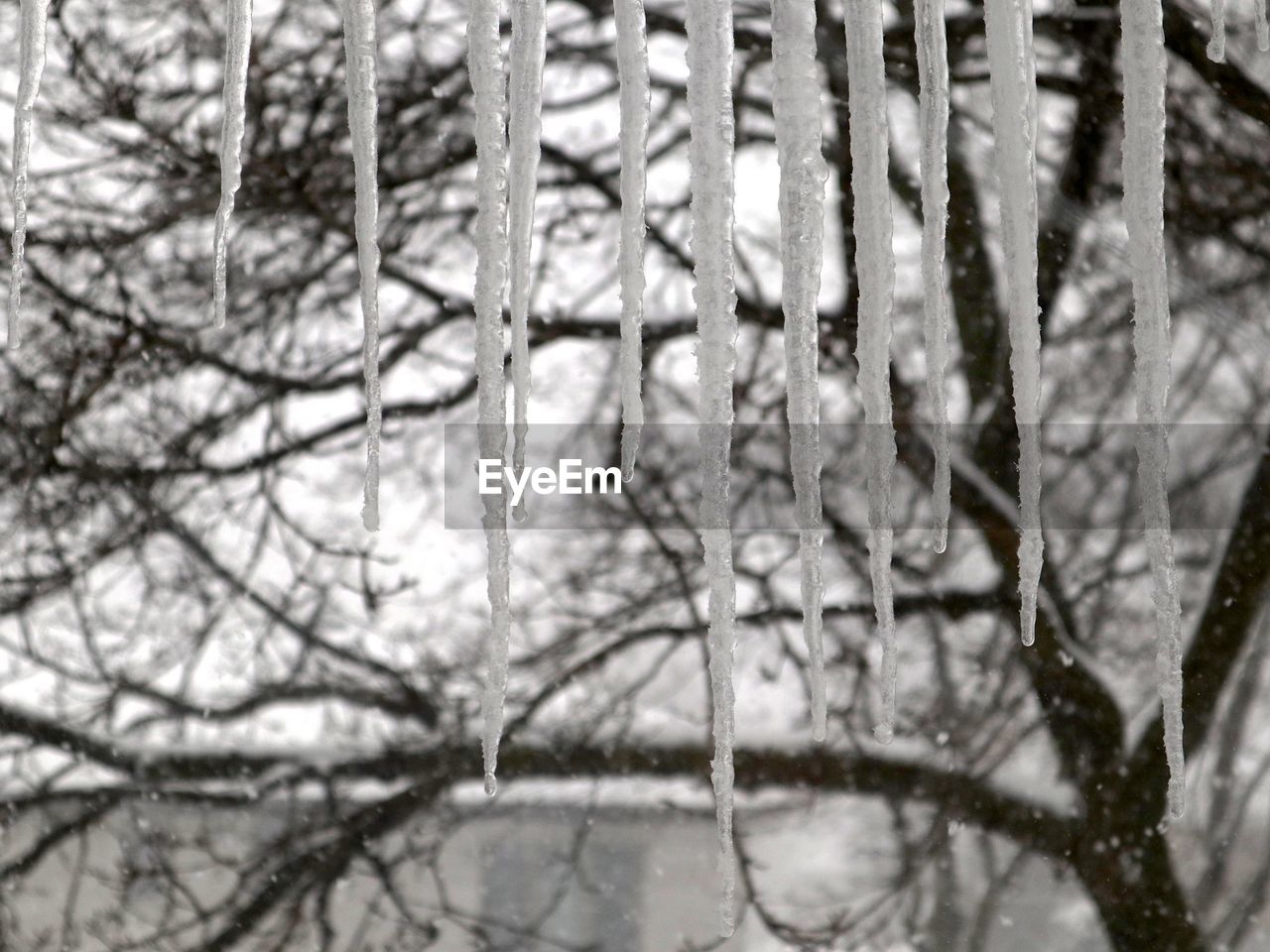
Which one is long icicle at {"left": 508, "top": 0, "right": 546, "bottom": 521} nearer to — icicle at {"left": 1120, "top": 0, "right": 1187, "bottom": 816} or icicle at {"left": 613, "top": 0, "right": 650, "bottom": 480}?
icicle at {"left": 613, "top": 0, "right": 650, "bottom": 480}

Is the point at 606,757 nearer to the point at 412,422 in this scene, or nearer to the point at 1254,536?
the point at 412,422

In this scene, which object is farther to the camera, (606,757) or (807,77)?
(606,757)

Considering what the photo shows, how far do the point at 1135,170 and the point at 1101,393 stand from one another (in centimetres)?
47

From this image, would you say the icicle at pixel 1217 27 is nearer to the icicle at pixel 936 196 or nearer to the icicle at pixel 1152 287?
the icicle at pixel 1152 287

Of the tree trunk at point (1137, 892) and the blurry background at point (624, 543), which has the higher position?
the blurry background at point (624, 543)

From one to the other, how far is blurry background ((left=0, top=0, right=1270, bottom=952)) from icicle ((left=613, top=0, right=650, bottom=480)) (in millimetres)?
433

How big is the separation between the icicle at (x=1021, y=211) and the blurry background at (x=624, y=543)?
419 millimetres

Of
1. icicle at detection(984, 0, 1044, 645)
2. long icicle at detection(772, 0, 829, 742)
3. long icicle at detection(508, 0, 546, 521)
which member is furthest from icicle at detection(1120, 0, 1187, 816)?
long icicle at detection(508, 0, 546, 521)

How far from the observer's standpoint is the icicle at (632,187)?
61 cm

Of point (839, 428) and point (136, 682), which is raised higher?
point (839, 428)

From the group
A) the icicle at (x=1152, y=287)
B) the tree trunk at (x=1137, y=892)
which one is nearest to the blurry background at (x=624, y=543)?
the tree trunk at (x=1137, y=892)

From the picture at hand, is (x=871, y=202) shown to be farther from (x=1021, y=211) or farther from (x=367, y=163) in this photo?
(x=367, y=163)

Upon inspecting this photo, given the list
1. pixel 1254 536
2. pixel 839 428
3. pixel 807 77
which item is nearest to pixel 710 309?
pixel 807 77

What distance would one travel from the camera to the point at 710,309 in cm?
62
